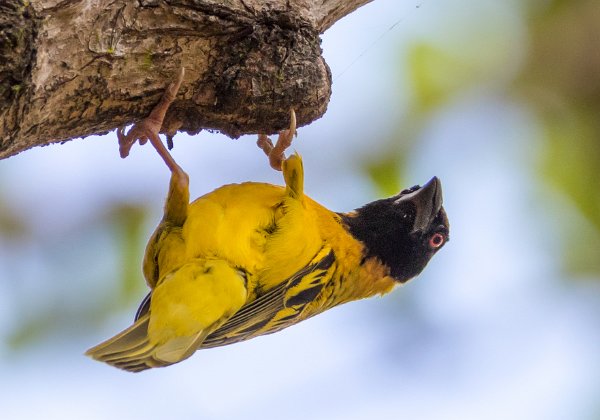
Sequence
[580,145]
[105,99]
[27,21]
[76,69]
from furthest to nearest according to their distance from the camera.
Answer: [580,145], [105,99], [76,69], [27,21]

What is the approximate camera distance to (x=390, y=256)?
4980 millimetres

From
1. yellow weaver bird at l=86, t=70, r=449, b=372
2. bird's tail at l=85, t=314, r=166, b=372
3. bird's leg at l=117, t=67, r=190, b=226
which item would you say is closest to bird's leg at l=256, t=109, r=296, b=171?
yellow weaver bird at l=86, t=70, r=449, b=372

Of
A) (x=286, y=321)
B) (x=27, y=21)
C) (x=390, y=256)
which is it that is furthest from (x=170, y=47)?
(x=390, y=256)

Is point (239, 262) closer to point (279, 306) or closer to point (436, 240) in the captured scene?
point (279, 306)

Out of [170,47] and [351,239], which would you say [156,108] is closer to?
[170,47]

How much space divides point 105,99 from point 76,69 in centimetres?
27

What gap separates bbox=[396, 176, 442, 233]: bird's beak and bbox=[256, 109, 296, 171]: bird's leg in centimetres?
86

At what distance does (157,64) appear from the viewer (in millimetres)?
3254

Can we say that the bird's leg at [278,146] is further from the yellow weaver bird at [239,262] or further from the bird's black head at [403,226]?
the bird's black head at [403,226]

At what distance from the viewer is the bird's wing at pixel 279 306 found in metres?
4.07

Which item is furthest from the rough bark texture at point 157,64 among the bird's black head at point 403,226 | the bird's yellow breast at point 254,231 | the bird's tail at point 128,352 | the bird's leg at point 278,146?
the bird's black head at point 403,226

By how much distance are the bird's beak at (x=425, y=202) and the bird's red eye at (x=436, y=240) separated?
0.10 meters

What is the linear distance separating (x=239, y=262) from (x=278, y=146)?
0.82 metres

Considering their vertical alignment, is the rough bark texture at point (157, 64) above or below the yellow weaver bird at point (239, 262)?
above
